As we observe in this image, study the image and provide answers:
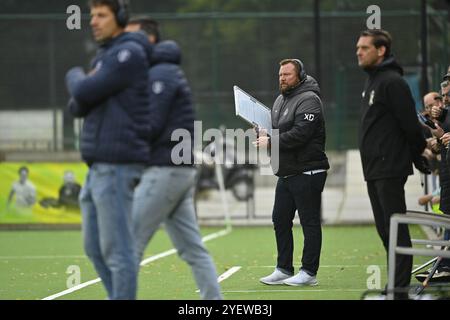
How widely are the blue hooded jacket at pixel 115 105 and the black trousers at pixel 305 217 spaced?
364 centimetres

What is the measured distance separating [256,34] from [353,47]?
256 centimetres

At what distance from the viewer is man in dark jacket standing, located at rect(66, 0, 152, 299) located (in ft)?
25.9

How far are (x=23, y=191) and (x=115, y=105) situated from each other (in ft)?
44.5

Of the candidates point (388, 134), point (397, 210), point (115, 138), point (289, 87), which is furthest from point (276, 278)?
point (115, 138)

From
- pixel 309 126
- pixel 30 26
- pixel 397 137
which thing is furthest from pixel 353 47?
pixel 397 137

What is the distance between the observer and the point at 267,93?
86.4ft

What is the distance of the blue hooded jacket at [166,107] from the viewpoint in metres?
8.23

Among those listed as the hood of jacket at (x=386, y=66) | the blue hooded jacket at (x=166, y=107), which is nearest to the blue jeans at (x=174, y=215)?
the blue hooded jacket at (x=166, y=107)

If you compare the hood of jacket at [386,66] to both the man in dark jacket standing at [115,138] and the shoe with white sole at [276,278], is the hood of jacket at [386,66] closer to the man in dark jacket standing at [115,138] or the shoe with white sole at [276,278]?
the man in dark jacket standing at [115,138]

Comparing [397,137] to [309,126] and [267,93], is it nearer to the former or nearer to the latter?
[309,126]

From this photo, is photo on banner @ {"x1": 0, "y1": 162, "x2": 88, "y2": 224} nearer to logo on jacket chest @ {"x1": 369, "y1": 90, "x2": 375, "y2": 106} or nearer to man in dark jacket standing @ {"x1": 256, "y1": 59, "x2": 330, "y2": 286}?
man in dark jacket standing @ {"x1": 256, "y1": 59, "x2": 330, "y2": 286}

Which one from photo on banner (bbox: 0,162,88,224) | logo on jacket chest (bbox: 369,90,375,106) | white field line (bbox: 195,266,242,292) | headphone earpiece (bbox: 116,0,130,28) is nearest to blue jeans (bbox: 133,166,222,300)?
headphone earpiece (bbox: 116,0,130,28)

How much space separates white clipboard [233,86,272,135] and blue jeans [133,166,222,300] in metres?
2.71

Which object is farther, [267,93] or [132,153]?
A: [267,93]
